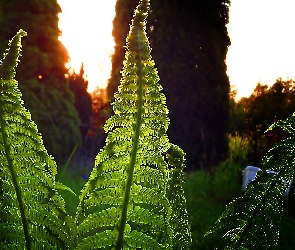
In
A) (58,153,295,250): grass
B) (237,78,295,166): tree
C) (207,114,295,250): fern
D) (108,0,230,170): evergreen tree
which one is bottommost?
(207,114,295,250): fern

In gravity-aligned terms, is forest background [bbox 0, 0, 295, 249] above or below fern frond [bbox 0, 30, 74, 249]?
above

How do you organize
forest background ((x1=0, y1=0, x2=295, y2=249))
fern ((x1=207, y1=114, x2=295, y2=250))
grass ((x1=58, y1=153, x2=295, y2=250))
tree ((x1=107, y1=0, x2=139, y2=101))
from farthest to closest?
tree ((x1=107, y1=0, x2=139, y2=101)), forest background ((x1=0, y1=0, x2=295, y2=249)), grass ((x1=58, y1=153, x2=295, y2=250)), fern ((x1=207, y1=114, x2=295, y2=250))

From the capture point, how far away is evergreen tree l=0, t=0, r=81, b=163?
1157 centimetres

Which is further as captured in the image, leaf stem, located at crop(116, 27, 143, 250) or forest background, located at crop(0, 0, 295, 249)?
forest background, located at crop(0, 0, 295, 249)

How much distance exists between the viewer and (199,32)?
11664 millimetres

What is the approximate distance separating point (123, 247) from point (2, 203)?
13cm

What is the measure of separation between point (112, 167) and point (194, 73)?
36.9ft

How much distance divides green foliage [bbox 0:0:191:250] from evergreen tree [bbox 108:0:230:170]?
11040 mm

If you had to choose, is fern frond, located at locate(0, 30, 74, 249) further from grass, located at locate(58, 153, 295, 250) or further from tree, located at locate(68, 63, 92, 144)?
tree, located at locate(68, 63, 92, 144)

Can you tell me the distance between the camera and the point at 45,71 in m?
12.7

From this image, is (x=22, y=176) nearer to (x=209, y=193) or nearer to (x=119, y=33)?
(x=209, y=193)

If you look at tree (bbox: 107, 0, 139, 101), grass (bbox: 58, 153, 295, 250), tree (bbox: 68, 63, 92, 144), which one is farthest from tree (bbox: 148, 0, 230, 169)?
tree (bbox: 68, 63, 92, 144)

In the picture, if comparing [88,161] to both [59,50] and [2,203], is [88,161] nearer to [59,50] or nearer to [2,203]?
[59,50]

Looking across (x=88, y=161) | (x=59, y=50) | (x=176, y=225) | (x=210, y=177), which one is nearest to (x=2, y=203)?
(x=176, y=225)
